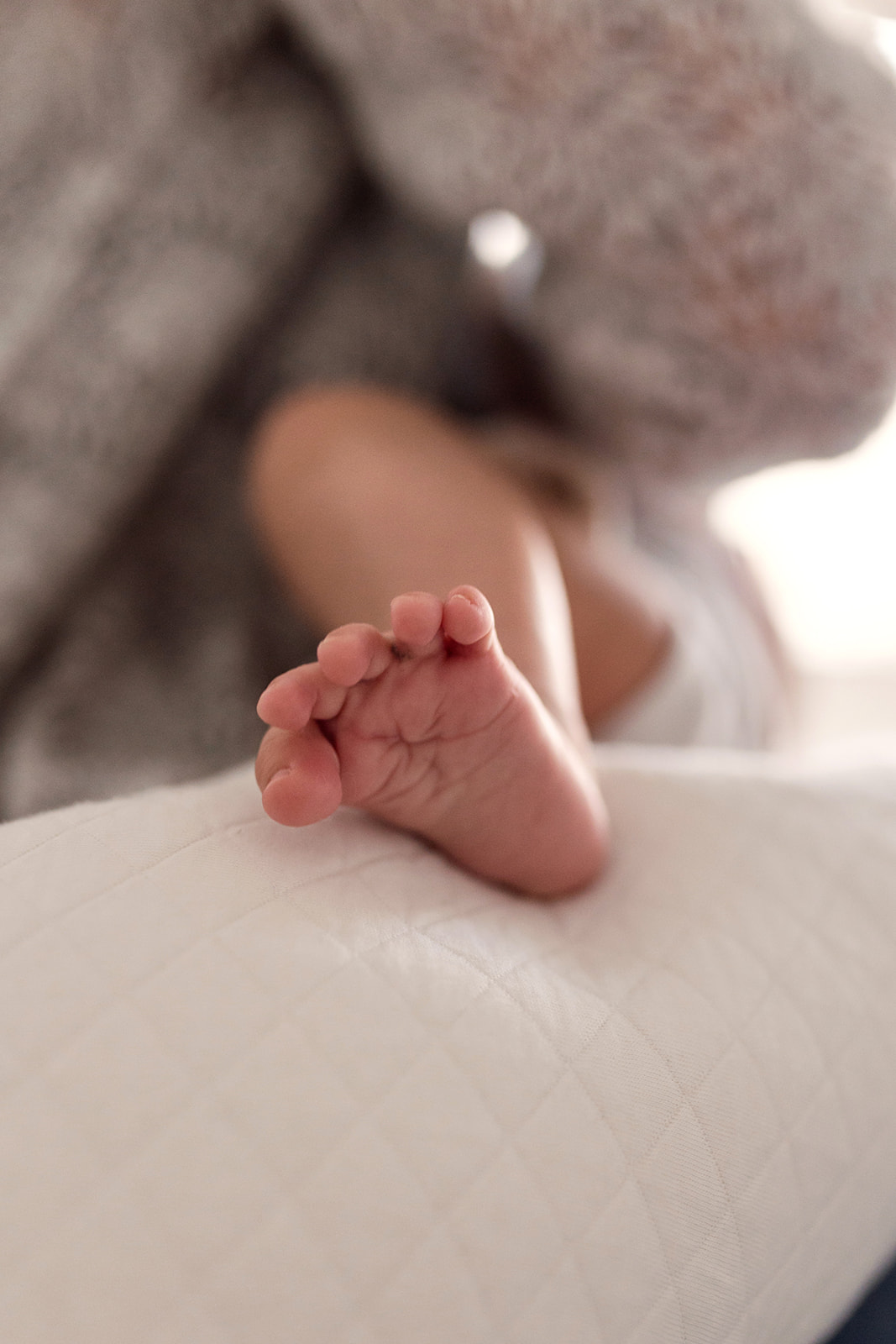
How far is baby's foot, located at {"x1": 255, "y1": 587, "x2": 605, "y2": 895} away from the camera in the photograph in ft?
1.11

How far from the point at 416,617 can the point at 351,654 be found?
25 millimetres

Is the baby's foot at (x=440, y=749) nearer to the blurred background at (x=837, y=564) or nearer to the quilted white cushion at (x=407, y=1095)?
the quilted white cushion at (x=407, y=1095)

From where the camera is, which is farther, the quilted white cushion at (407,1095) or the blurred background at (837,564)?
the blurred background at (837,564)

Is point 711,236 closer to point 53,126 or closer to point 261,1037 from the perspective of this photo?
point 53,126

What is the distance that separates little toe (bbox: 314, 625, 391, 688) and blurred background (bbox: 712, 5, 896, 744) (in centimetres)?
87

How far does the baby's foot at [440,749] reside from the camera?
0.34 meters

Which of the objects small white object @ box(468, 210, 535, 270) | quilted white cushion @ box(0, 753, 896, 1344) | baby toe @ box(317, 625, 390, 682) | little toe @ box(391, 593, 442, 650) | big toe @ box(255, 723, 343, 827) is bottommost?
quilted white cushion @ box(0, 753, 896, 1344)

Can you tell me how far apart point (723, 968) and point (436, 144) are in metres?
0.49

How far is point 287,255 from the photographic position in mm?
660

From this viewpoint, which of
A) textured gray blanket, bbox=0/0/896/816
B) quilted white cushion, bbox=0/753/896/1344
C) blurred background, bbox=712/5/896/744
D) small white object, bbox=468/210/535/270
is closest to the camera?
quilted white cushion, bbox=0/753/896/1344

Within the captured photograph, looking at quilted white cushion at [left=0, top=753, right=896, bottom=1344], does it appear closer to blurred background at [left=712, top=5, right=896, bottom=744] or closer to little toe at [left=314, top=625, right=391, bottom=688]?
little toe at [left=314, top=625, right=391, bottom=688]

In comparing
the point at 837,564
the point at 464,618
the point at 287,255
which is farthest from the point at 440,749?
the point at 837,564

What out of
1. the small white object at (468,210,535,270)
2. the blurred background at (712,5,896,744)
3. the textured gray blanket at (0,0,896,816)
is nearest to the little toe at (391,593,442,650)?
the textured gray blanket at (0,0,896,816)

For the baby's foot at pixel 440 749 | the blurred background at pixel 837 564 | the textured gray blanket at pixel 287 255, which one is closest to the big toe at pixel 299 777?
the baby's foot at pixel 440 749
